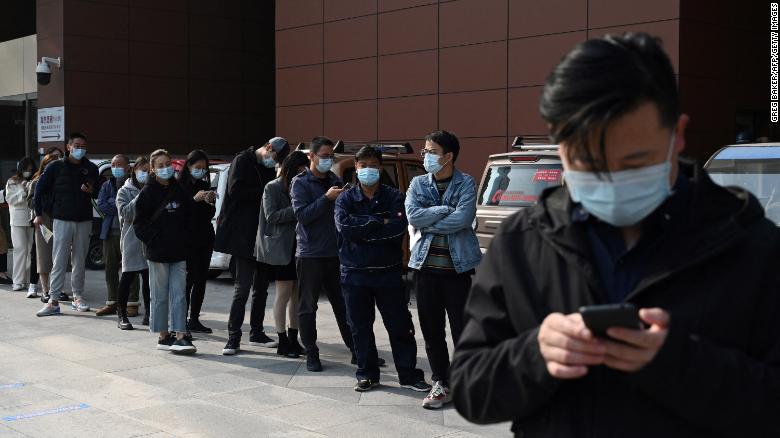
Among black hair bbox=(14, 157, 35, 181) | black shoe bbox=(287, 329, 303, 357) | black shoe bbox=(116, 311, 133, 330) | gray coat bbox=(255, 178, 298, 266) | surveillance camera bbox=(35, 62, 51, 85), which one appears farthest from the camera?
surveillance camera bbox=(35, 62, 51, 85)

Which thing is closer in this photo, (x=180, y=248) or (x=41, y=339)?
(x=180, y=248)

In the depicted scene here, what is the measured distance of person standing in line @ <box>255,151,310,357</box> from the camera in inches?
348

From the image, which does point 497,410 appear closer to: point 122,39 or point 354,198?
point 354,198

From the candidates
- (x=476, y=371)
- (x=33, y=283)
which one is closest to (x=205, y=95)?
(x=33, y=283)

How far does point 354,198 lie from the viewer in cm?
768

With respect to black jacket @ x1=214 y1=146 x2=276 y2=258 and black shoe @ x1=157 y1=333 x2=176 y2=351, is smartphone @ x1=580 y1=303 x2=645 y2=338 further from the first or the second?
black shoe @ x1=157 y1=333 x2=176 y2=351

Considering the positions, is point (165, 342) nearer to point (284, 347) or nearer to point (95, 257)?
point (284, 347)

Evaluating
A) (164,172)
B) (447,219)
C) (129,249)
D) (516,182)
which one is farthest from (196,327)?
(447,219)

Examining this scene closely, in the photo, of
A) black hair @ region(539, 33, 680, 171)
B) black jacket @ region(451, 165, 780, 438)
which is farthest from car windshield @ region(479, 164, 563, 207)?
black hair @ region(539, 33, 680, 171)

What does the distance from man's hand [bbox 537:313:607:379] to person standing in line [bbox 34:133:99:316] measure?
10.4 metres

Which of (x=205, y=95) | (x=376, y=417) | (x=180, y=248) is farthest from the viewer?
(x=205, y=95)

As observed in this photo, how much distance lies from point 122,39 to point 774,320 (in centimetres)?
2429

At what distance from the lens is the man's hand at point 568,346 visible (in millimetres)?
1828

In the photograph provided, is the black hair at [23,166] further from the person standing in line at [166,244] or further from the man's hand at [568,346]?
A: the man's hand at [568,346]
